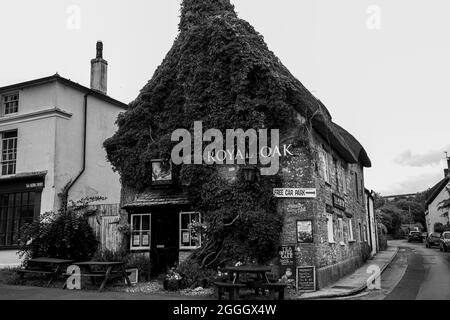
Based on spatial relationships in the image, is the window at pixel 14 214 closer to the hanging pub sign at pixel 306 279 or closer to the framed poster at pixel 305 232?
the framed poster at pixel 305 232

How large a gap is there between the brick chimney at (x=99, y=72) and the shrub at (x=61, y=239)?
9.07 m

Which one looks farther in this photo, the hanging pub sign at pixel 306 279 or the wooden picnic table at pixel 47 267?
the wooden picnic table at pixel 47 267

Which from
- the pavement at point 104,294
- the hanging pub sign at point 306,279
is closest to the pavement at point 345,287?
the pavement at point 104,294

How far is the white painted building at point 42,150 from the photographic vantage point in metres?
19.5

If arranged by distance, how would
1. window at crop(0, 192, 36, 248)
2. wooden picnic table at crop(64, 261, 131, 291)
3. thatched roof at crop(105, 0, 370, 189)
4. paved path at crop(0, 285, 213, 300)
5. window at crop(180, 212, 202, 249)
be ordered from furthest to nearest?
1. window at crop(0, 192, 36, 248)
2. window at crop(180, 212, 202, 249)
3. thatched roof at crop(105, 0, 370, 189)
4. wooden picnic table at crop(64, 261, 131, 291)
5. paved path at crop(0, 285, 213, 300)

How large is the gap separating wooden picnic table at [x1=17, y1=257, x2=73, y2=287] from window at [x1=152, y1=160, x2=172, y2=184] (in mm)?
3833

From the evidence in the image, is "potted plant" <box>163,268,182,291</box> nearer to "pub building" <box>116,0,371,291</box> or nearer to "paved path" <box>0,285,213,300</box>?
"paved path" <box>0,285,213,300</box>

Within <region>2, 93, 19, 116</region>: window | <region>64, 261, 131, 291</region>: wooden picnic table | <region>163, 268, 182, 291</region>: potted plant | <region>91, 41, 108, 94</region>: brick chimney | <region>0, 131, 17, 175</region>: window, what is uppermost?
<region>91, 41, 108, 94</region>: brick chimney

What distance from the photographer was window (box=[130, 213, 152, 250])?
15.9 m

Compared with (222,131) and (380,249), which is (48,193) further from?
(380,249)

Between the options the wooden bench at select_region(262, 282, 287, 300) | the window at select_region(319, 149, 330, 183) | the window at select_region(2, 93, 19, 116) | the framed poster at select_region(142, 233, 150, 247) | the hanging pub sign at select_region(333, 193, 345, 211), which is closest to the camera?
the wooden bench at select_region(262, 282, 287, 300)

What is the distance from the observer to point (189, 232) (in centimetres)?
1546

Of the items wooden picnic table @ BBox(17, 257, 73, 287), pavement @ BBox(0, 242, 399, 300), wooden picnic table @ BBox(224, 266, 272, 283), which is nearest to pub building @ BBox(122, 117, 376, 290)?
pavement @ BBox(0, 242, 399, 300)

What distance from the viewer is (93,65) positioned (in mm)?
23891
